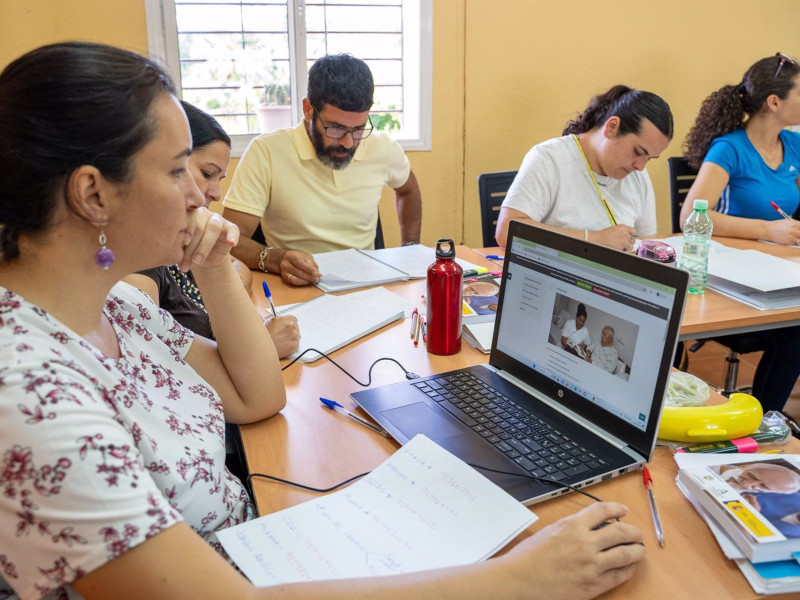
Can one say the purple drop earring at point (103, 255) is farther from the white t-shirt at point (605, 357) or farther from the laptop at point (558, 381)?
the white t-shirt at point (605, 357)

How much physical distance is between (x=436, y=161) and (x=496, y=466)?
2.78 meters

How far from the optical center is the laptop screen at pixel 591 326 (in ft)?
2.97

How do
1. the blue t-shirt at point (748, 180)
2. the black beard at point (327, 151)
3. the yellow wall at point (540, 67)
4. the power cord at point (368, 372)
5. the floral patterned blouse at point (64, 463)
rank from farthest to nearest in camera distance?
the yellow wall at point (540, 67), the blue t-shirt at point (748, 180), the black beard at point (327, 151), the power cord at point (368, 372), the floral patterned blouse at point (64, 463)

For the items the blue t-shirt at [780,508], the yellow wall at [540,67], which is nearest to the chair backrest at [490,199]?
the yellow wall at [540,67]

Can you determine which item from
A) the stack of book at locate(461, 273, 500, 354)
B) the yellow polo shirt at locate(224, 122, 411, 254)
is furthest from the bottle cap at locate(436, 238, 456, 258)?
the yellow polo shirt at locate(224, 122, 411, 254)

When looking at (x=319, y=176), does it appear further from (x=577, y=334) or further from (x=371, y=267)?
(x=577, y=334)

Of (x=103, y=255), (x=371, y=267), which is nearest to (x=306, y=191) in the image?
(x=371, y=267)

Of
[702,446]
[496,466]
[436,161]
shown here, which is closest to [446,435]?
[496,466]

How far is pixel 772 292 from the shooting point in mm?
1751

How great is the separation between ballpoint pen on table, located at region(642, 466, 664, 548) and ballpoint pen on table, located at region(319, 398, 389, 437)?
39 centimetres

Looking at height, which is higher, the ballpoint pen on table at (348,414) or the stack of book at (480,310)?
the stack of book at (480,310)

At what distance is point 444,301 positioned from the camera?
1349 mm

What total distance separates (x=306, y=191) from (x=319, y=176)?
7 centimetres

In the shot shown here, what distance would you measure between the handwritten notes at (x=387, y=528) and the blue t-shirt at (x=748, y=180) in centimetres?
229
